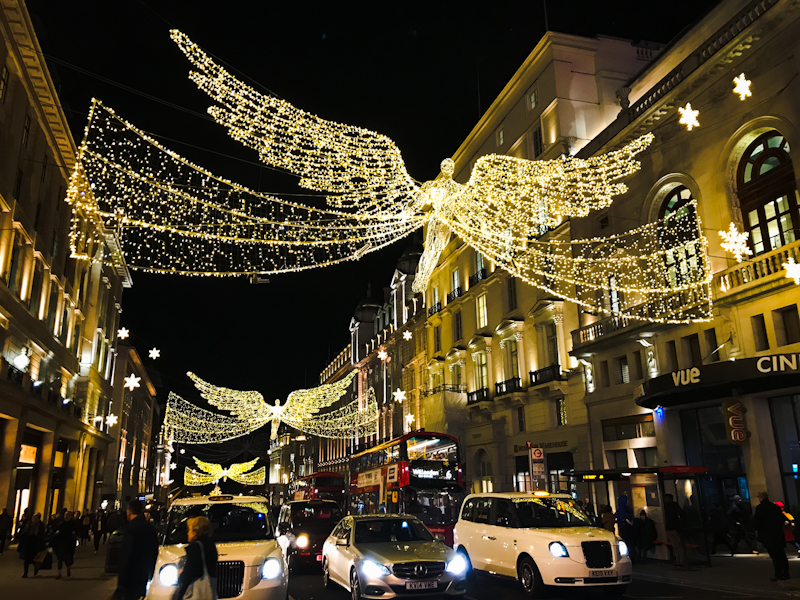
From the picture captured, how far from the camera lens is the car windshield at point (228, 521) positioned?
1012 centimetres

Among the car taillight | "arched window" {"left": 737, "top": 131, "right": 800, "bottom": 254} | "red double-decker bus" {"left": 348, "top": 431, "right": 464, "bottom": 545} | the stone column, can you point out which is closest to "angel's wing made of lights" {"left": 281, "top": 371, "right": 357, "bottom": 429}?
"red double-decker bus" {"left": 348, "top": 431, "right": 464, "bottom": 545}

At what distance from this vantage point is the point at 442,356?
45312mm

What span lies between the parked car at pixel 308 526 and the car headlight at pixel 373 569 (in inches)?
207

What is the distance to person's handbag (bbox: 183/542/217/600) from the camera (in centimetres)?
641

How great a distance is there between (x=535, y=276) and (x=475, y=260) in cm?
874

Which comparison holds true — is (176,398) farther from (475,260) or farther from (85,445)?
(475,260)

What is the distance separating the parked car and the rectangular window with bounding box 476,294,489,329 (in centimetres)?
2250

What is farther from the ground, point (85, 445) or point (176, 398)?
point (176, 398)

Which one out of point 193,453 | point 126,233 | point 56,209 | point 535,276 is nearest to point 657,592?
point 126,233

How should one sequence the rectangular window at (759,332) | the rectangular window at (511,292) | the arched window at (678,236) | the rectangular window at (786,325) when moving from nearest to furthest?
the rectangular window at (786,325)
the rectangular window at (759,332)
the arched window at (678,236)
the rectangular window at (511,292)

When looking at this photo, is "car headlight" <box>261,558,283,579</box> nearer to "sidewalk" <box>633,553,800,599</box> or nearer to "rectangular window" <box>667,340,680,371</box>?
"sidewalk" <box>633,553,800,599</box>

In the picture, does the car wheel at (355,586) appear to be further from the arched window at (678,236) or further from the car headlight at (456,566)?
the arched window at (678,236)

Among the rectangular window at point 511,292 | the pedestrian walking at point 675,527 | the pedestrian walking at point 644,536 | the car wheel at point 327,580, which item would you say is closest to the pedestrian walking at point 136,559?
the car wheel at point 327,580

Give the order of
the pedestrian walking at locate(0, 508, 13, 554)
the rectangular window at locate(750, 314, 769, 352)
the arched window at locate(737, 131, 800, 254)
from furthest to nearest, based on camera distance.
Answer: the pedestrian walking at locate(0, 508, 13, 554), the rectangular window at locate(750, 314, 769, 352), the arched window at locate(737, 131, 800, 254)
